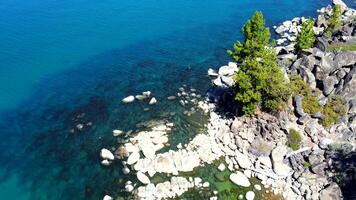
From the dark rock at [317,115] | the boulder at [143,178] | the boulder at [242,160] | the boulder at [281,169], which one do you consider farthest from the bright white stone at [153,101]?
the dark rock at [317,115]

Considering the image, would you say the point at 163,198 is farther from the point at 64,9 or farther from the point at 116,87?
the point at 64,9

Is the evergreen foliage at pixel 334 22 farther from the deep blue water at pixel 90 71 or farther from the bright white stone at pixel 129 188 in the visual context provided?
the bright white stone at pixel 129 188

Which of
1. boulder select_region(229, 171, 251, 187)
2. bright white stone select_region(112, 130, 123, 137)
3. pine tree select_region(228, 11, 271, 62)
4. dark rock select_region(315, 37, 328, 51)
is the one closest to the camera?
boulder select_region(229, 171, 251, 187)

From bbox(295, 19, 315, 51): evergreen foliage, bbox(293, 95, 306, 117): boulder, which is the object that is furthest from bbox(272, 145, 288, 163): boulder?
bbox(295, 19, 315, 51): evergreen foliage

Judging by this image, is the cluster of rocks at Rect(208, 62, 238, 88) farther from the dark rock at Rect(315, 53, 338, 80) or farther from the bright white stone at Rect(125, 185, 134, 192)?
the bright white stone at Rect(125, 185, 134, 192)

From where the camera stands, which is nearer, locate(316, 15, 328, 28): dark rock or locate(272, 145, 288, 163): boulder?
locate(272, 145, 288, 163): boulder

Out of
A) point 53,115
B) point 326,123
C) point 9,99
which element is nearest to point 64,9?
point 9,99

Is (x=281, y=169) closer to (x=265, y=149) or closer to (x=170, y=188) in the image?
(x=265, y=149)
